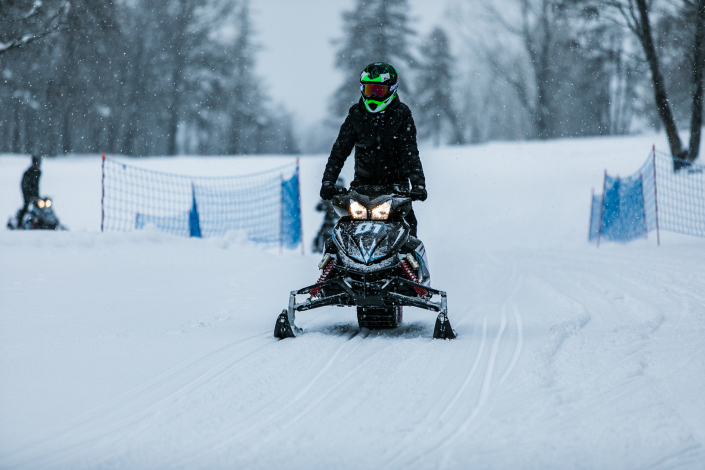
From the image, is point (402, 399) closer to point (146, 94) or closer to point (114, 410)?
point (114, 410)

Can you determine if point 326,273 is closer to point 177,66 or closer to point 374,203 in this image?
point 374,203

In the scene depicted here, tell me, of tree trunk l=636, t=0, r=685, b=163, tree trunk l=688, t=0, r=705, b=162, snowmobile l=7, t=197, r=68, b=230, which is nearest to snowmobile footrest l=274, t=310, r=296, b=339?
snowmobile l=7, t=197, r=68, b=230

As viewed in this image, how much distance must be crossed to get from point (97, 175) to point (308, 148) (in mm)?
54780

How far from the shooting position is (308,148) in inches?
3095

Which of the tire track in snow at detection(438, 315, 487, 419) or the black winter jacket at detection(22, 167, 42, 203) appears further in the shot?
the black winter jacket at detection(22, 167, 42, 203)

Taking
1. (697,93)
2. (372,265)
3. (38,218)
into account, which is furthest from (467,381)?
(697,93)

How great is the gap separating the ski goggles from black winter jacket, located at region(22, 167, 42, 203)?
10709mm

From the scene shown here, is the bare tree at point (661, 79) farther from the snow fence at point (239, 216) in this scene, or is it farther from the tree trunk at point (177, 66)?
the tree trunk at point (177, 66)

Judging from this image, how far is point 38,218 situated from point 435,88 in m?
33.0

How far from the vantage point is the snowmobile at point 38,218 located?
1304 centimetres

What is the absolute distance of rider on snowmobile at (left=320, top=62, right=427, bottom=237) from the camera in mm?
4977

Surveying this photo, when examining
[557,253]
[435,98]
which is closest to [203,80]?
[435,98]

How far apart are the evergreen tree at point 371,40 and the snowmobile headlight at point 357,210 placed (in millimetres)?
32112

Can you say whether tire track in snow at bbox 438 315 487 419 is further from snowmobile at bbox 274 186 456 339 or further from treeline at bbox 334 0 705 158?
treeline at bbox 334 0 705 158
